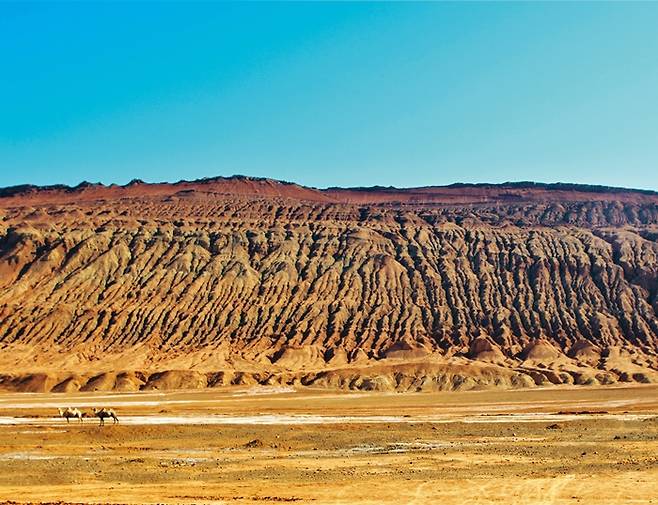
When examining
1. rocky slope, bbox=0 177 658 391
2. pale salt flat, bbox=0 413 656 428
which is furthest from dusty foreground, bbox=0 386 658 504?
rocky slope, bbox=0 177 658 391

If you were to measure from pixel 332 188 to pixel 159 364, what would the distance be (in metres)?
97.1

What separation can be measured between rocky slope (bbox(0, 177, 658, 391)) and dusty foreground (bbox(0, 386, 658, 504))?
126 ft

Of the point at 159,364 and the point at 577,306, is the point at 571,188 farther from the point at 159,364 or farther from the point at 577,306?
the point at 159,364

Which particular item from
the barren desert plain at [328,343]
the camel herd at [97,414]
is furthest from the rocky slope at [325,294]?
the camel herd at [97,414]

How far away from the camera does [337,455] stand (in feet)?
123

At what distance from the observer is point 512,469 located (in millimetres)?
32125

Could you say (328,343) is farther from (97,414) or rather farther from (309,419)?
(97,414)

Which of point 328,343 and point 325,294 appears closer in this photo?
point 328,343

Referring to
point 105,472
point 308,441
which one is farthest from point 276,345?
point 105,472

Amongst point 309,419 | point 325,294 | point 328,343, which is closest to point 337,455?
point 309,419

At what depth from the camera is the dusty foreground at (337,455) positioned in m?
27.1

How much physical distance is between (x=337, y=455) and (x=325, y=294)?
315ft

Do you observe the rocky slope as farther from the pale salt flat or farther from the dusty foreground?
the dusty foreground

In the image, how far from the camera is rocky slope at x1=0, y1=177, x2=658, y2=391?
356 feet
